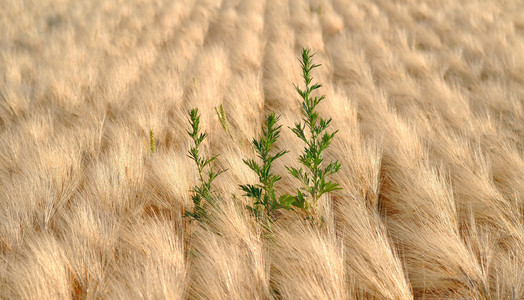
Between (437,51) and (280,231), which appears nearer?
(280,231)

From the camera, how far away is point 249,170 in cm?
160

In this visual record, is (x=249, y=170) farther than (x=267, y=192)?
Yes

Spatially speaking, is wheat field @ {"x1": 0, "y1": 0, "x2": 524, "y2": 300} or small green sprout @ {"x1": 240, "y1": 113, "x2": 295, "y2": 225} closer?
wheat field @ {"x1": 0, "y1": 0, "x2": 524, "y2": 300}

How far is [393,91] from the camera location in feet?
8.65

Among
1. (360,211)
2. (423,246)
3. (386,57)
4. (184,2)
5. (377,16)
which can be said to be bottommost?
(423,246)

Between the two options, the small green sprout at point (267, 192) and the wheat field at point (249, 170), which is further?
the small green sprout at point (267, 192)

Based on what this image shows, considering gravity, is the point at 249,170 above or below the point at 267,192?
above

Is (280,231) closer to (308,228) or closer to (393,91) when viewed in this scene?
(308,228)

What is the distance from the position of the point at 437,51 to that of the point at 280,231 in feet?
10.1

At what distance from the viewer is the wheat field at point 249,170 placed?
3.70 ft

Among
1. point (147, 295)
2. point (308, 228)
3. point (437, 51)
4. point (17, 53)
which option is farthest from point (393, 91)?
point (17, 53)

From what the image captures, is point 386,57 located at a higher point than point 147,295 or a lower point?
higher

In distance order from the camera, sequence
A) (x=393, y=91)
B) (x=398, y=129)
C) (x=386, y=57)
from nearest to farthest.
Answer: (x=398, y=129) < (x=393, y=91) < (x=386, y=57)

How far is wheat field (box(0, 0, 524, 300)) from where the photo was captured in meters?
1.13
